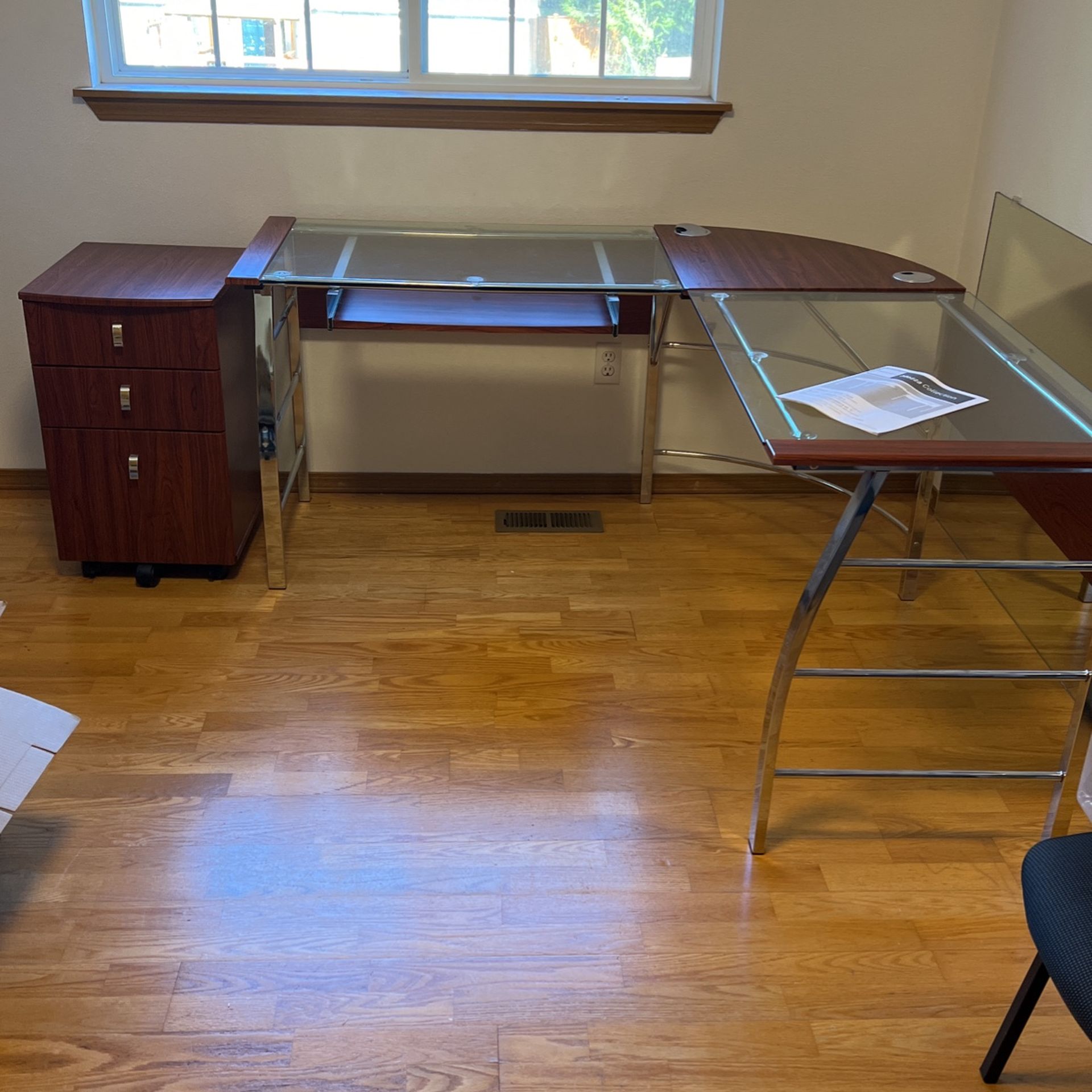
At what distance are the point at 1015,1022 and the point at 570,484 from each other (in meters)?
2.08

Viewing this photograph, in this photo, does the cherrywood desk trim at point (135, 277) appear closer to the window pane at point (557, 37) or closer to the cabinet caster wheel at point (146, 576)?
the cabinet caster wheel at point (146, 576)

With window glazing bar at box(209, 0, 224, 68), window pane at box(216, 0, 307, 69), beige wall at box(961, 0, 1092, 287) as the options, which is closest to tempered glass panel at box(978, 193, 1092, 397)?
beige wall at box(961, 0, 1092, 287)

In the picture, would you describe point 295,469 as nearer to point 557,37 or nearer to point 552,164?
point 552,164

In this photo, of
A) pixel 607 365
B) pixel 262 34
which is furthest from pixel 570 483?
pixel 262 34

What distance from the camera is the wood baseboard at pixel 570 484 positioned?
131 inches

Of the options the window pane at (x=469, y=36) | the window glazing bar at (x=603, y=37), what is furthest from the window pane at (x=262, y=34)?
the window glazing bar at (x=603, y=37)

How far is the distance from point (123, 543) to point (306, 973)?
1.37 metres

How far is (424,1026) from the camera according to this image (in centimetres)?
164

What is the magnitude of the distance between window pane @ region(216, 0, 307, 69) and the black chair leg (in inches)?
104

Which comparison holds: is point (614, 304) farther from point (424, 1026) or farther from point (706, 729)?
point (424, 1026)

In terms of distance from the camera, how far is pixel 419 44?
9.67ft

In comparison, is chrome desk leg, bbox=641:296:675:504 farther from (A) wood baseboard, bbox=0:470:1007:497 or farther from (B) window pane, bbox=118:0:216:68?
(B) window pane, bbox=118:0:216:68

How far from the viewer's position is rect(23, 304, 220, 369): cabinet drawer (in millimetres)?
2527

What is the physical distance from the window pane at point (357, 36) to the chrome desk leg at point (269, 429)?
25.6 inches
